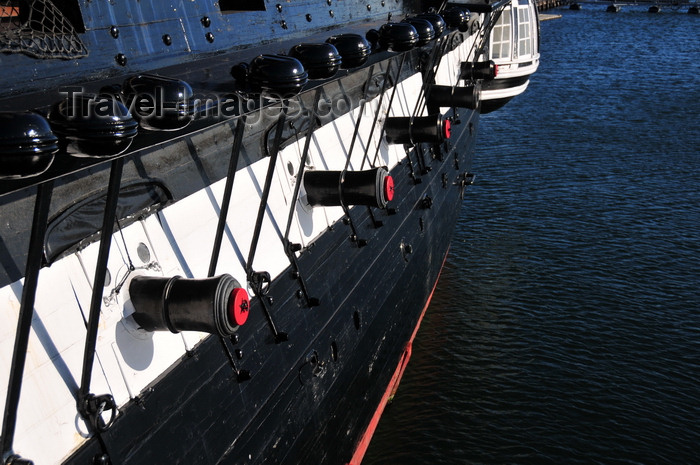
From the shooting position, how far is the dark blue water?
15852 mm

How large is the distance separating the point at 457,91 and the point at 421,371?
691 cm

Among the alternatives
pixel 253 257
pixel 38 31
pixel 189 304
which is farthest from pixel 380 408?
pixel 38 31

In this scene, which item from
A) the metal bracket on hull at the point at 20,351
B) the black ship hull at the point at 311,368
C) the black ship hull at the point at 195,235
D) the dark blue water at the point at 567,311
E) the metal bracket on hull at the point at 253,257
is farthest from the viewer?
the dark blue water at the point at 567,311

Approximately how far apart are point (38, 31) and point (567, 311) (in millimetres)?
15898

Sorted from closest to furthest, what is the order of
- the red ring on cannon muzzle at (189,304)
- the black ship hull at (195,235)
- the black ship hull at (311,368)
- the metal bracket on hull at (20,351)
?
the metal bracket on hull at (20,351) < the black ship hull at (195,235) < the red ring on cannon muzzle at (189,304) < the black ship hull at (311,368)

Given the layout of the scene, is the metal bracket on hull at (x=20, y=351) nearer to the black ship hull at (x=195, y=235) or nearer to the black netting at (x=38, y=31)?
the black ship hull at (x=195, y=235)

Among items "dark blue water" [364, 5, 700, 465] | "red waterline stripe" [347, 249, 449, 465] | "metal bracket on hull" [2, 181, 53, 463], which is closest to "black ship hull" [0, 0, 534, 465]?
"metal bracket on hull" [2, 181, 53, 463]

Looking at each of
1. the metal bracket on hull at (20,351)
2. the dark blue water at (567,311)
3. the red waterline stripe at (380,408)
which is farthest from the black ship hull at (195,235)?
the dark blue water at (567,311)

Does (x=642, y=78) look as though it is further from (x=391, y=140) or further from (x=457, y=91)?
(x=391, y=140)

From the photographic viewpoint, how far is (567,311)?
68.7 feet

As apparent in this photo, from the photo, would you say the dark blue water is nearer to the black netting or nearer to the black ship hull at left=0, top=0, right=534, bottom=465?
the black ship hull at left=0, top=0, right=534, bottom=465

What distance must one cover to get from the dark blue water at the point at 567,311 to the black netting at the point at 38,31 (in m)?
9.94

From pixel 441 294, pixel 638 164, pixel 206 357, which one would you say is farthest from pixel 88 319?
pixel 638 164

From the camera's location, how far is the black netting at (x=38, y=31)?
8883mm
